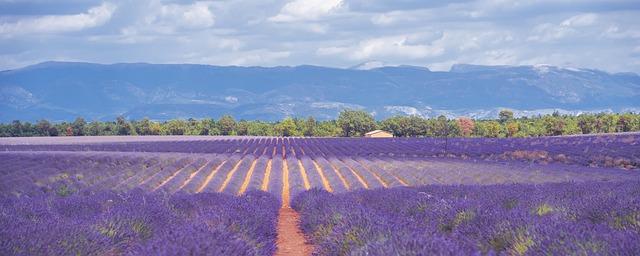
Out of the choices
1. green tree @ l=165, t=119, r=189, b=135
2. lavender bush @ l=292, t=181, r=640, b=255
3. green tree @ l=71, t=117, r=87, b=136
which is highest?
lavender bush @ l=292, t=181, r=640, b=255

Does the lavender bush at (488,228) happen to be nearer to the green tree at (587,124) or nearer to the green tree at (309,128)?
the green tree at (587,124)

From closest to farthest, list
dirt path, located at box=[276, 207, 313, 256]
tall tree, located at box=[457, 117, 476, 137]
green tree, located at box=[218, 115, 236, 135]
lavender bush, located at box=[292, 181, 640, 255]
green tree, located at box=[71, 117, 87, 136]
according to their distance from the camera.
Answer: lavender bush, located at box=[292, 181, 640, 255], dirt path, located at box=[276, 207, 313, 256], tall tree, located at box=[457, 117, 476, 137], green tree, located at box=[71, 117, 87, 136], green tree, located at box=[218, 115, 236, 135]

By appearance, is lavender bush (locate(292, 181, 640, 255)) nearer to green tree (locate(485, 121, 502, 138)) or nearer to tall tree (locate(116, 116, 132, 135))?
green tree (locate(485, 121, 502, 138))

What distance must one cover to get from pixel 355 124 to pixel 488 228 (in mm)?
111199

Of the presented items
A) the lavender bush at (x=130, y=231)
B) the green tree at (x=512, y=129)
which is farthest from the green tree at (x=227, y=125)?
the lavender bush at (x=130, y=231)

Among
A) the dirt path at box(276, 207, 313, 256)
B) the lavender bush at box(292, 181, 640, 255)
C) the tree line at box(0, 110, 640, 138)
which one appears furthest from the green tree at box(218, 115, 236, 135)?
the lavender bush at box(292, 181, 640, 255)

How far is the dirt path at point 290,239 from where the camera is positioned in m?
11.3

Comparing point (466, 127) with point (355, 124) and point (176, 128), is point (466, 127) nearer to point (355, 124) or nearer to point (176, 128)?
point (355, 124)

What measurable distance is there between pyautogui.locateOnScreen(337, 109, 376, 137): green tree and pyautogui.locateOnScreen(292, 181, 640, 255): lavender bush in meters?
105

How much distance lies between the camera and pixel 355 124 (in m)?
119

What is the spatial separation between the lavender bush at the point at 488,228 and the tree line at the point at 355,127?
90.7 m

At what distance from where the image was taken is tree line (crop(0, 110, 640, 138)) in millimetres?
108312

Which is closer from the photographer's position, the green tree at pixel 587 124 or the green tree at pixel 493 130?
the green tree at pixel 587 124

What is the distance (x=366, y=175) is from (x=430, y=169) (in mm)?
3441
